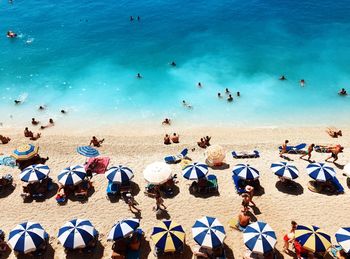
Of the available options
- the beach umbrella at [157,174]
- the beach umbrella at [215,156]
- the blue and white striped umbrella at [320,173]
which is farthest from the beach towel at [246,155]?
the beach umbrella at [157,174]

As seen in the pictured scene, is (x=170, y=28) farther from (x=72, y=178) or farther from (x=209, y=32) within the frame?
(x=72, y=178)

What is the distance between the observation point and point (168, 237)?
44.9 feet

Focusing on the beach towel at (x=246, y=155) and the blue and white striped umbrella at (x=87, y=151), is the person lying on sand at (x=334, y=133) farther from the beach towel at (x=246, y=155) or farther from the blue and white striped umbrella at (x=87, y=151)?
the blue and white striped umbrella at (x=87, y=151)

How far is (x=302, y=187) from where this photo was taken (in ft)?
60.3

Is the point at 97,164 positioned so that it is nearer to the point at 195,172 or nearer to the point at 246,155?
the point at 195,172

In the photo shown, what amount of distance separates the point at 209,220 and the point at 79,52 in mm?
34046

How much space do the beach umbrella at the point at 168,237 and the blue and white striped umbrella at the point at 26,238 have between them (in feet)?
17.1

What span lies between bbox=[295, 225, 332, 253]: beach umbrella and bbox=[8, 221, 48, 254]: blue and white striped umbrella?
11.5 meters

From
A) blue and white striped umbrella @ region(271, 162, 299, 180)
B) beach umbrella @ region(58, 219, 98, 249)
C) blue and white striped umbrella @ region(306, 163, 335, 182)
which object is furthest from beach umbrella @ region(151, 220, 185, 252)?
blue and white striped umbrella @ region(306, 163, 335, 182)

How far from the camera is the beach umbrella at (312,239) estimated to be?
515 inches

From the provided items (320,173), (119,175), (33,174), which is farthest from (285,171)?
(33,174)

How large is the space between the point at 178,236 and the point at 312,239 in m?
5.69

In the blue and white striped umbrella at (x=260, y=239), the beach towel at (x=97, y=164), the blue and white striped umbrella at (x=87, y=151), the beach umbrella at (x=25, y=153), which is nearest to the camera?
the blue and white striped umbrella at (x=260, y=239)

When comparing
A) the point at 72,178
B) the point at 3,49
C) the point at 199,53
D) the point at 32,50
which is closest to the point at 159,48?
the point at 199,53
